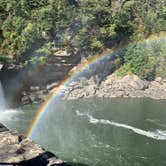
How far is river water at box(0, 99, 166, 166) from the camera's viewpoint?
113 feet

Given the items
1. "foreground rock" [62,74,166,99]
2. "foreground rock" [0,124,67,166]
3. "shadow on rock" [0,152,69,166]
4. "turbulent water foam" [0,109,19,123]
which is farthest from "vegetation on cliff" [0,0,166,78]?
"shadow on rock" [0,152,69,166]

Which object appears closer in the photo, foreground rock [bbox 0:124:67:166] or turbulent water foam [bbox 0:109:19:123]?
foreground rock [bbox 0:124:67:166]

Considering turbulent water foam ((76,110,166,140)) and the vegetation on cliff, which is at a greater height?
the vegetation on cliff

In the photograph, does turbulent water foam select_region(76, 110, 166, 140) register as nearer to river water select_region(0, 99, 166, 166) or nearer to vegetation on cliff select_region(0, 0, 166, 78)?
river water select_region(0, 99, 166, 166)

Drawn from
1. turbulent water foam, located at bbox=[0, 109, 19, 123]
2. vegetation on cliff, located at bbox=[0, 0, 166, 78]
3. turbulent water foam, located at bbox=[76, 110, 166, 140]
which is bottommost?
turbulent water foam, located at bbox=[76, 110, 166, 140]

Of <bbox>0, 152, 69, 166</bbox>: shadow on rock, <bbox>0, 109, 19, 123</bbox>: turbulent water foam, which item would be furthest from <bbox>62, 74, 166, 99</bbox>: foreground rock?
<bbox>0, 152, 69, 166</bbox>: shadow on rock

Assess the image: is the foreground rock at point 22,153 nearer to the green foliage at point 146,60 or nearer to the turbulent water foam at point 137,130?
the turbulent water foam at point 137,130

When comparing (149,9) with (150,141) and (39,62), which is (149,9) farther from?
(150,141)

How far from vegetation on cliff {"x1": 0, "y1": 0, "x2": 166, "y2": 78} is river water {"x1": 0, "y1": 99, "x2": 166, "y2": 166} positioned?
6.26 metres

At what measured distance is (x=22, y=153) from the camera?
14.8 metres

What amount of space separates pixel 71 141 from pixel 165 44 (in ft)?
72.8

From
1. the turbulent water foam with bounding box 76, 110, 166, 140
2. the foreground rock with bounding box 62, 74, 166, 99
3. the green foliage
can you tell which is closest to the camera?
the turbulent water foam with bounding box 76, 110, 166, 140

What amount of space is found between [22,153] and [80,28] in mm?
39230

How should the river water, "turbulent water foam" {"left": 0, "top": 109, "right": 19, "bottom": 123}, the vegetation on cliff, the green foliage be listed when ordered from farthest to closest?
the green foliage → the vegetation on cliff → "turbulent water foam" {"left": 0, "top": 109, "right": 19, "bottom": 123} → the river water
